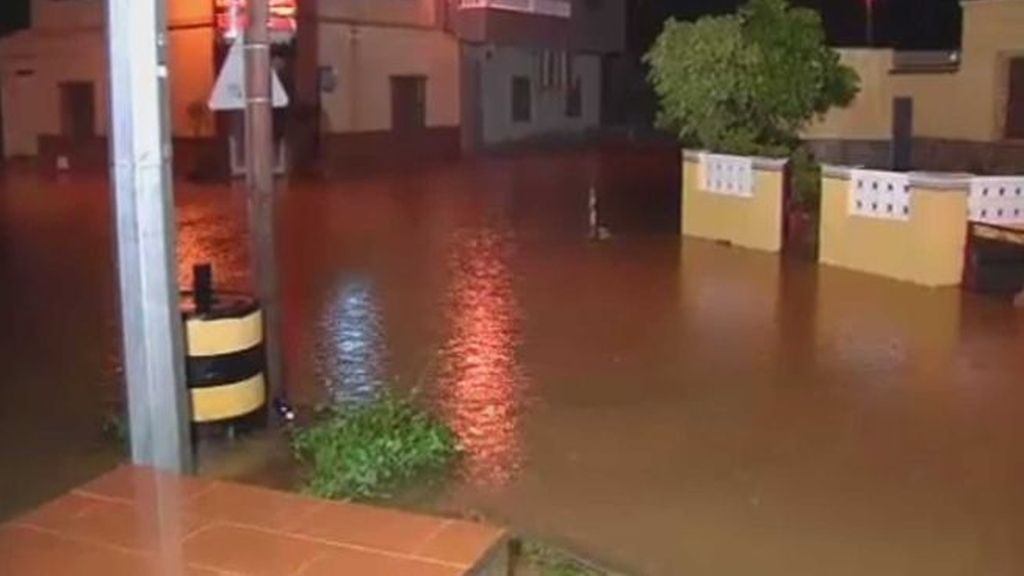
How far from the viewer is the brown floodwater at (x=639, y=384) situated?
5.30 m

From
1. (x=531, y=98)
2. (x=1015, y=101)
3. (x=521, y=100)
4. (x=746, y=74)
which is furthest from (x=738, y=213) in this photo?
(x=531, y=98)

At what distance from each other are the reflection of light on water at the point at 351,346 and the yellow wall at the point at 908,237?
4.47 meters

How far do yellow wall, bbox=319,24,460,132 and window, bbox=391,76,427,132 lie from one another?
0.14m

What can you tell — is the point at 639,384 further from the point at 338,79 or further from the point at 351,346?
the point at 338,79

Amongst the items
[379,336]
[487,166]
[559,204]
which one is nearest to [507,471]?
[379,336]

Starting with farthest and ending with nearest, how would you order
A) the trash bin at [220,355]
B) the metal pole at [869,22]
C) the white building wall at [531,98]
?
the white building wall at [531,98] < the metal pole at [869,22] < the trash bin at [220,355]

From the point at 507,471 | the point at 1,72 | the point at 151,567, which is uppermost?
the point at 1,72

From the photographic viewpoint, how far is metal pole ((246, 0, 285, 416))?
6.42m

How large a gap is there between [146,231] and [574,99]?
105ft

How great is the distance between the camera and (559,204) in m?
19.0

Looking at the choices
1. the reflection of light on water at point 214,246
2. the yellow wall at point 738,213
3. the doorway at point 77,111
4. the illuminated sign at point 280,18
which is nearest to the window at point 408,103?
the illuminated sign at point 280,18

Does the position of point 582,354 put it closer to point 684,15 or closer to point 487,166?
point 487,166

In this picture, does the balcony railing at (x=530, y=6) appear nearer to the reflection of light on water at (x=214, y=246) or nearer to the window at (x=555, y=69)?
the window at (x=555, y=69)

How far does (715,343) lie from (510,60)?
24198 millimetres
